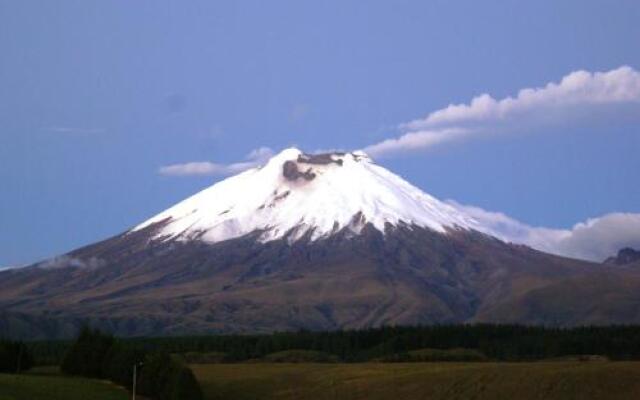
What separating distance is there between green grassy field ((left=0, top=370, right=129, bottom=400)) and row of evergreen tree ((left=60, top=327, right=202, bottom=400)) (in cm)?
184

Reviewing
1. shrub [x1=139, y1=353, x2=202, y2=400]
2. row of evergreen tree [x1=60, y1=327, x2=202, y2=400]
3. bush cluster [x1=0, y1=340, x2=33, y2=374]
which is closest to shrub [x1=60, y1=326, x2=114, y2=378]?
row of evergreen tree [x1=60, y1=327, x2=202, y2=400]

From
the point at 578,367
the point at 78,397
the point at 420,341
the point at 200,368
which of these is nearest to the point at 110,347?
the point at 200,368

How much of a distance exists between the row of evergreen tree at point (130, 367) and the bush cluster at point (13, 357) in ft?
15.7

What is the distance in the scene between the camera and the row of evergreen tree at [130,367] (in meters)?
90.4

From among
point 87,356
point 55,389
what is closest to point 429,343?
point 87,356

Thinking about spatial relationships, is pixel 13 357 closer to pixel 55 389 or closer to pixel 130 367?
pixel 130 367

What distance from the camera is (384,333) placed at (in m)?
172

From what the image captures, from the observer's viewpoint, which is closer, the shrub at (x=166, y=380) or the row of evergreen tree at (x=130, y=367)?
the shrub at (x=166, y=380)

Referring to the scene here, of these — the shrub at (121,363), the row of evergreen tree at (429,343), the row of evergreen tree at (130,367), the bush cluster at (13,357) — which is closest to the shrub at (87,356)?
the row of evergreen tree at (130,367)

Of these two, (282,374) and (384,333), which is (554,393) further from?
(384,333)

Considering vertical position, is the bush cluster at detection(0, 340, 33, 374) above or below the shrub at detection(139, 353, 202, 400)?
above

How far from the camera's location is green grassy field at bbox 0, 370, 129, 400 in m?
86.2

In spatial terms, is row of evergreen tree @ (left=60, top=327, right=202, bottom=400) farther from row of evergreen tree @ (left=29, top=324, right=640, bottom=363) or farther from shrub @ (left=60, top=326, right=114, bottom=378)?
row of evergreen tree @ (left=29, top=324, right=640, bottom=363)

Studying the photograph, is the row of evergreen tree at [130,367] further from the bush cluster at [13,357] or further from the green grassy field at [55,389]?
the bush cluster at [13,357]
